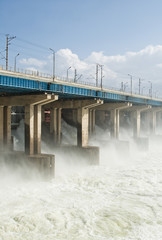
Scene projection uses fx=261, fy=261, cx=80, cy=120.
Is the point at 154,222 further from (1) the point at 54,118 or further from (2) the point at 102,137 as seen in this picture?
(2) the point at 102,137

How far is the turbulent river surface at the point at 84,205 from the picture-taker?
61.3 feet

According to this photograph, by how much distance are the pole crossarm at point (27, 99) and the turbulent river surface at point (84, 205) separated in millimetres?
9508

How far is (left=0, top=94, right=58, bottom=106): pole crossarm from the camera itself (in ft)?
113

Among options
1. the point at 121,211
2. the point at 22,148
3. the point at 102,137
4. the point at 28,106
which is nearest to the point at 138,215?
the point at 121,211

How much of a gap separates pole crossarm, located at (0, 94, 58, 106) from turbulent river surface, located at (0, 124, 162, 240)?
31.2 ft

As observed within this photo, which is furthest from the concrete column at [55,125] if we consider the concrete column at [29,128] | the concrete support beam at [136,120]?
the concrete support beam at [136,120]

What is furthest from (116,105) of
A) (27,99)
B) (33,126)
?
(27,99)

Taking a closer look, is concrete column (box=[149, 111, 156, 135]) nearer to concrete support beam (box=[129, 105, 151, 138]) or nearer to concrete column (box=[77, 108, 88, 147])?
Answer: concrete support beam (box=[129, 105, 151, 138])

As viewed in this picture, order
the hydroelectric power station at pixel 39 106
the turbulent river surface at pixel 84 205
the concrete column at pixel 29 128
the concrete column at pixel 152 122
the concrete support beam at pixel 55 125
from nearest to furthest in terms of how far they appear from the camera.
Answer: the turbulent river surface at pixel 84 205 < the hydroelectric power station at pixel 39 106 < the concrete column at pixel 29 128 < the concrete support beam at pixel 55 125 < the concrete column at pixel 152 122

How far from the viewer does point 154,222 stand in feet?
66.4

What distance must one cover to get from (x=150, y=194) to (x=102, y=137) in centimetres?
4068

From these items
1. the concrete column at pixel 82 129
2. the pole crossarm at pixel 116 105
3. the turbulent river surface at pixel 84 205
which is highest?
the pole crossarm at pixel 116 105

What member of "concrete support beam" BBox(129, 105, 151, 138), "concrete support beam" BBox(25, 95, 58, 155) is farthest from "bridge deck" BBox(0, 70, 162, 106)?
"concrete support beam" BBox(129, 105, 151, 138)

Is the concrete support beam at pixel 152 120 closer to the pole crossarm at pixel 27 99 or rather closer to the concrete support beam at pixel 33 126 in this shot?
the pole crossarm at pixel 27 99
